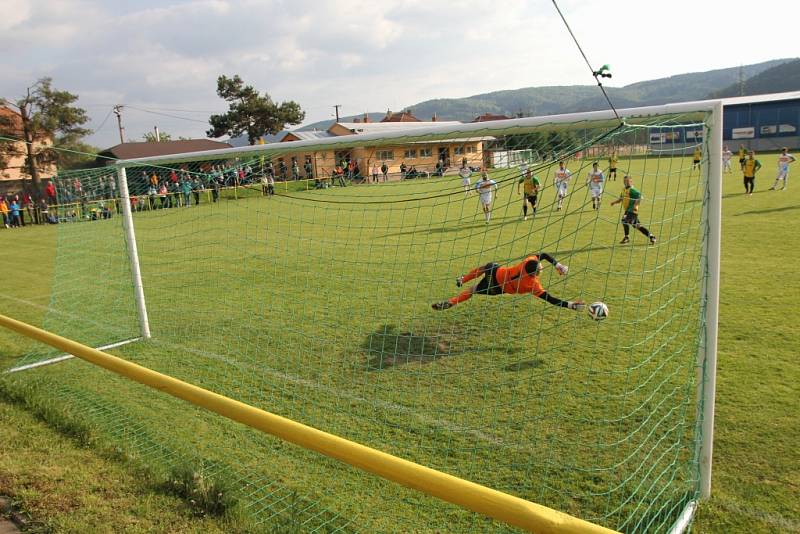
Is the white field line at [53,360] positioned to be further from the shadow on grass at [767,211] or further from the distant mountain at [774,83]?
the distant mountain at [774,83]

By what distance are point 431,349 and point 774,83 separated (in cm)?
17157

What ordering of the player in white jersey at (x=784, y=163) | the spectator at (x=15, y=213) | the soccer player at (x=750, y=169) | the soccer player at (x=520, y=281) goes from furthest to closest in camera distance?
the spectator at (x=15, y=213) → the player in white jersey at (x=784, y=163) → the soccer player at (x=750, y=169) → the soccer player at (x=520, y=281)

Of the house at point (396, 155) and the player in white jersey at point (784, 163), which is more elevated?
the house at point (396, 155)

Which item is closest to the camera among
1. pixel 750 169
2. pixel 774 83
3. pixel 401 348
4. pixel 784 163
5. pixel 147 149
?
pixel 401 348

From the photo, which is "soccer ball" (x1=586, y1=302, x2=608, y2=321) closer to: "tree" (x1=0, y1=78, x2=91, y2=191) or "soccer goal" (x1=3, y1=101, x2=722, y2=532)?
"soccer goal" (x1=3, y1=101, x2=722, y2=532)

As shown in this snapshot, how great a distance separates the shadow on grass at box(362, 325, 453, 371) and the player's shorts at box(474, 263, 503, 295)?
0.70 meters

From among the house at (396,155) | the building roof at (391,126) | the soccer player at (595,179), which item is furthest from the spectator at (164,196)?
the soccer player at (595,179)

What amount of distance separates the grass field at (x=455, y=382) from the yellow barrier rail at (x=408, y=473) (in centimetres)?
137

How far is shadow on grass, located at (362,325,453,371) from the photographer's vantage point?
5766mm

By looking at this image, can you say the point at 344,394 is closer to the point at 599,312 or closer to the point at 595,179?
the point at 599,312

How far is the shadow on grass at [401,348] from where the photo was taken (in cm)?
577

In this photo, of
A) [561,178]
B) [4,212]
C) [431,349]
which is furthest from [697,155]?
[4,212]

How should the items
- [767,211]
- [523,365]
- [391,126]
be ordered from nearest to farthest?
[523,365]
[767,211]
[391,126]

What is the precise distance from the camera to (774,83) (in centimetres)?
13962
